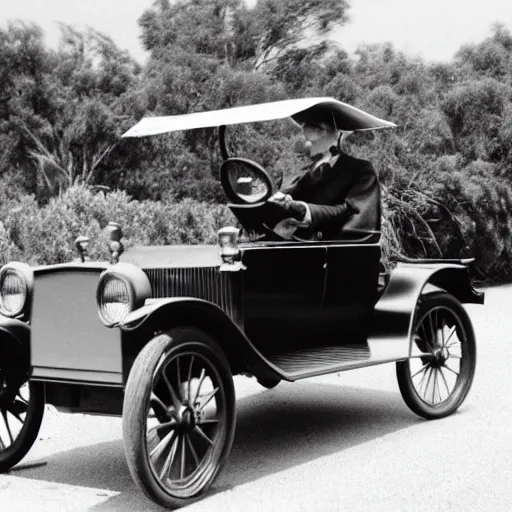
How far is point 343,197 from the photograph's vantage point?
19.9ft

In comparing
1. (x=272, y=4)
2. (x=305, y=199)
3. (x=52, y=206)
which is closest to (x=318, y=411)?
(x=305, y=199)

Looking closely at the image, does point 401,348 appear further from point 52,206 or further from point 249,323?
point 52,206

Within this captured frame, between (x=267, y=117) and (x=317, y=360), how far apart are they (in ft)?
4.57

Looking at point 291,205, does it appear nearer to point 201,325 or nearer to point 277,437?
point 201,325

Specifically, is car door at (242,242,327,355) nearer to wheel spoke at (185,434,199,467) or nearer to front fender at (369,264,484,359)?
front fender at (369,264,484,359)

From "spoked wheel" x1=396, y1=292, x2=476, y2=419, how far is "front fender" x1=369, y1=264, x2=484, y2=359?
0.51 ft

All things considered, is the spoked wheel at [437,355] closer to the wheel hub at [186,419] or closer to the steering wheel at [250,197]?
the steering wheel at [250,197]

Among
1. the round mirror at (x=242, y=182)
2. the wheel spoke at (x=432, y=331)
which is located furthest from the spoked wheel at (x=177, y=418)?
the wheel spoke at (x=432, y=331)

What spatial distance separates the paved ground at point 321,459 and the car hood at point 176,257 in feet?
3.61

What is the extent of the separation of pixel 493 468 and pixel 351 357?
3.54 feet

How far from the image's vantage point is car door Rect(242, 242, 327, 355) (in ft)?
16.7

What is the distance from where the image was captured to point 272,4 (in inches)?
1575

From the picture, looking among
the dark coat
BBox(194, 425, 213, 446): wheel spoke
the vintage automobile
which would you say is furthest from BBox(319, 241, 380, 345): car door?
BBox(194, 425, 213, 446): wheel spoke

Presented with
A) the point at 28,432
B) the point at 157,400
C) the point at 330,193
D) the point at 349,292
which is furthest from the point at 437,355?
the point at 28,432
